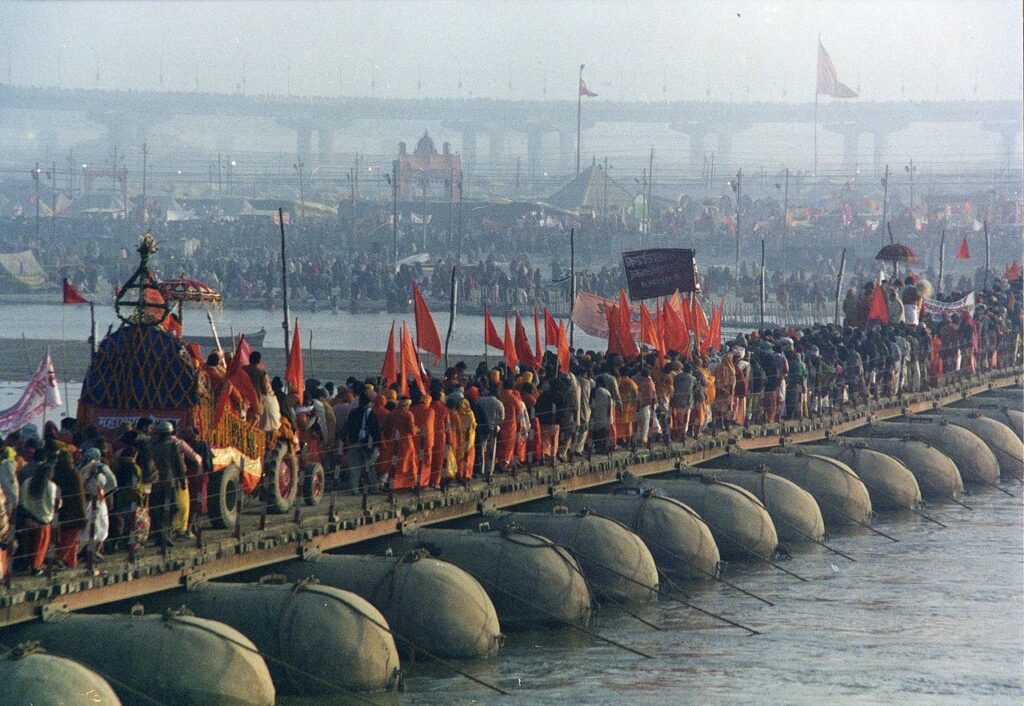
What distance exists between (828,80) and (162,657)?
91892 millimetres

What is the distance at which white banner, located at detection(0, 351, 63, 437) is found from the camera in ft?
90.3

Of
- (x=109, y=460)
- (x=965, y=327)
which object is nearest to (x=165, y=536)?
(x=109, y=460)

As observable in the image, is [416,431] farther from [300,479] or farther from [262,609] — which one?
[262,609]

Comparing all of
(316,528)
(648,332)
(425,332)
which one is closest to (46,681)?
(316,528)

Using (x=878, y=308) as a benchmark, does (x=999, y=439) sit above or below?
below

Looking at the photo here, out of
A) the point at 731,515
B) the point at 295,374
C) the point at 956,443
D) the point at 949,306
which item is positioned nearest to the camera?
the point at 295,374

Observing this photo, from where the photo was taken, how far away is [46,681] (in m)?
18.9

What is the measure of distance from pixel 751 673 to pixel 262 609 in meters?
6.72

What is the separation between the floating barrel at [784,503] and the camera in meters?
33.6

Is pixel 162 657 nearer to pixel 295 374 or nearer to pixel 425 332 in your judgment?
pixel 295 374

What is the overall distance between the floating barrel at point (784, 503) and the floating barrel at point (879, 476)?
3911mm

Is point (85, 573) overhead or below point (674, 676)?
overhead

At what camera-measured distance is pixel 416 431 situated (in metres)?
26.2

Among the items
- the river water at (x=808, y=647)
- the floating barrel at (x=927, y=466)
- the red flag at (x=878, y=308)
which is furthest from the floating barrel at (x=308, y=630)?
the red flag at (x=878, y=308)
